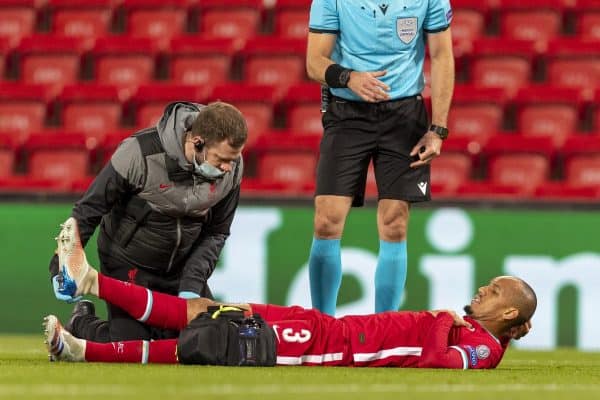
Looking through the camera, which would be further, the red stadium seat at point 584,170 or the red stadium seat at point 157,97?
the red stadium seat at point 157,97

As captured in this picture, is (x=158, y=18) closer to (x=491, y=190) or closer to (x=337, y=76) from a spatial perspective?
(x=491, y=190)

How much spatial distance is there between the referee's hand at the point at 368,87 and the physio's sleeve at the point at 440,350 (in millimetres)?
1096

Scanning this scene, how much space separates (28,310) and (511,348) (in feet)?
9.35

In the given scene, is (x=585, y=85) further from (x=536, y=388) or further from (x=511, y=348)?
(x=536, y=388)

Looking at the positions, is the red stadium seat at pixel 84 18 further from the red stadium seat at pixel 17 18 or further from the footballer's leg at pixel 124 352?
the footballer's leg at pixel 124 352

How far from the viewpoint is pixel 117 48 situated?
10.8 metres

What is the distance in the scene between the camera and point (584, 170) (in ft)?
29.8

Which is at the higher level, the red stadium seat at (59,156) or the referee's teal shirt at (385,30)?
the referee's teal shirt at (385,30)

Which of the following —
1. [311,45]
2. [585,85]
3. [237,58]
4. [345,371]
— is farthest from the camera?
[237,58]

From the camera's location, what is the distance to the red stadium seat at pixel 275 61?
34.2ft

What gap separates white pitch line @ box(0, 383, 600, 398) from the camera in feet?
12.2

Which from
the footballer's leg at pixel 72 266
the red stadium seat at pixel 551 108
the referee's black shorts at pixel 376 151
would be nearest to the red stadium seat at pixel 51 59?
the red stadium seat at pixel 551 108

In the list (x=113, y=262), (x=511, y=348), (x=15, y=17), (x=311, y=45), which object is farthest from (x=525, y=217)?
(x=15, y=17)

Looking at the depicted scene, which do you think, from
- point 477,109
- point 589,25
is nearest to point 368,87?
point 477,109
